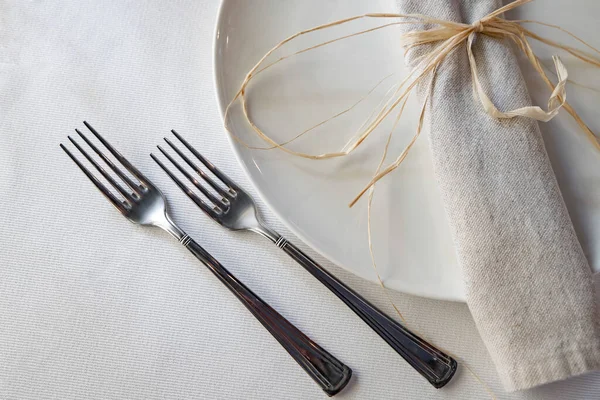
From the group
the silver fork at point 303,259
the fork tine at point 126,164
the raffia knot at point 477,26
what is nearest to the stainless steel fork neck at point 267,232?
the silver fork at point 303,259

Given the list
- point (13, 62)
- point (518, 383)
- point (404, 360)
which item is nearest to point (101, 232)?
point (13, 62)

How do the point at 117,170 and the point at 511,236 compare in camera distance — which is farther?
the point at 117,170

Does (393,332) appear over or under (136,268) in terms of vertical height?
over

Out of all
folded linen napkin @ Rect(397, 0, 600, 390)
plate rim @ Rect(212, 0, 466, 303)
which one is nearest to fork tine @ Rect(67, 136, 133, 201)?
plate rim @ Rect(212, 0, 466, 303)

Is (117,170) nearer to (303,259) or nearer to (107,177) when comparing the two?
(107,177)

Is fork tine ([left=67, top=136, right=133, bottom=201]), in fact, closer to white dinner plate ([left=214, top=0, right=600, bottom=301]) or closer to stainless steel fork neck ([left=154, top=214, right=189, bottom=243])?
stainless steel fork neck ([left=154, top=214, right=189, bottom=243])

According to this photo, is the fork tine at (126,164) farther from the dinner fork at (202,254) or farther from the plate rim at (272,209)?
the plate rim at (272,209)

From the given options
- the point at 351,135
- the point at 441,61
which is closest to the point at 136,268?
the point at 351,135

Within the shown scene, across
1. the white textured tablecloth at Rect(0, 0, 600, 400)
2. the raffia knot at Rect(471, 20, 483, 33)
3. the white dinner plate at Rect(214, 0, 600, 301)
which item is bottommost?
the white textured tablecloth at Rect(0, 0, 600, 400)

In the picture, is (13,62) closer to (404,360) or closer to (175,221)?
(175,221)
